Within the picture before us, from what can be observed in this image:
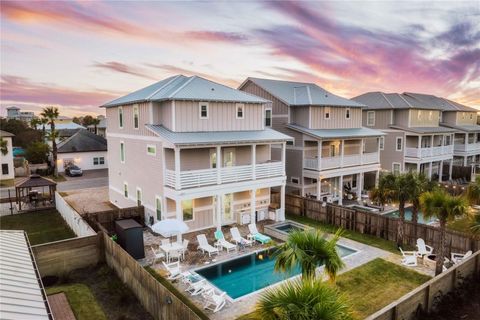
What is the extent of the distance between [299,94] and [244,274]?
19250 mm

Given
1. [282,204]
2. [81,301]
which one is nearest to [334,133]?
[282,204]

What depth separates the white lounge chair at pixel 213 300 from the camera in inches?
450

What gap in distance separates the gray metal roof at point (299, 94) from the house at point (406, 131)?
7.12m

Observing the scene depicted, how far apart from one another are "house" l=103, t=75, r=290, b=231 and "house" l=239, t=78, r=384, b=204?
15.5ft

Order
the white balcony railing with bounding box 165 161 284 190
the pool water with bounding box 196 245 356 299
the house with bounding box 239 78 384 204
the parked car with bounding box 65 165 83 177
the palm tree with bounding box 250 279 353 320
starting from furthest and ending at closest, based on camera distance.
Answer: the parked car with bounding box 65 165 83 177, the house with bounding box 239 78 384 204, the white balcony railing with bounding box 165 161 284 190, the pool water with bounding box 196 245 356 299, the palm tree with bounding box 250 279 353 320

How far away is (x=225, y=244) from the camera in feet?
55.6

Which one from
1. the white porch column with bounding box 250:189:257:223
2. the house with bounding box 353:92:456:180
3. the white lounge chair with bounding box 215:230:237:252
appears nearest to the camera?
the white lounge chair with bounding box 215:230:237:252

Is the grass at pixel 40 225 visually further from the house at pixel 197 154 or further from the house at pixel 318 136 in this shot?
the house at pixel 318 136

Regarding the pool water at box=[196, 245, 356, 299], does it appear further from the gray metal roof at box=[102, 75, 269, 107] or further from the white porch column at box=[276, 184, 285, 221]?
the gray metal roof at box=[102, 75, 269, 107]

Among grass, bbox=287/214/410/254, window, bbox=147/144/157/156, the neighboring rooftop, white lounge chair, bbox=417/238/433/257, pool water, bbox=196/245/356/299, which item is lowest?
pool water, bbox=196/245/356/299

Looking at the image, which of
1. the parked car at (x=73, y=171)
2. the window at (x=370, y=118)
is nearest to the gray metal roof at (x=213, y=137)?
the window at (x=370, y=118)

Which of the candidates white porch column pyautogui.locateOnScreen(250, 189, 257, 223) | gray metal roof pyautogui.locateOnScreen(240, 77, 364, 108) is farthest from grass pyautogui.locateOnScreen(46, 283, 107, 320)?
gray metal roof pyautogui.locateOnScreen(240, 77, 364, 108)

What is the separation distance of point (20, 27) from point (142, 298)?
2117 cm

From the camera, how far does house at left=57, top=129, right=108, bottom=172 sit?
45.5 meters
